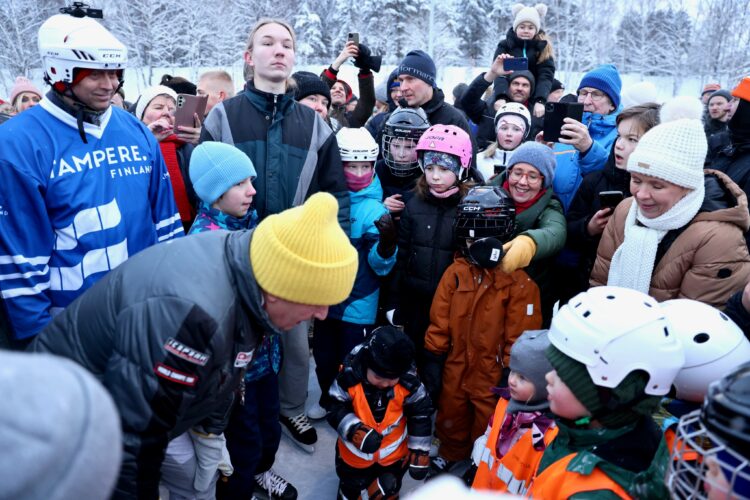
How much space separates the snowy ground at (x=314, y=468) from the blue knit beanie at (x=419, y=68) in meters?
2.87

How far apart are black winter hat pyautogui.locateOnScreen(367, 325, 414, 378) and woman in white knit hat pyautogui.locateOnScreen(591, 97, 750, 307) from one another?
3.79 ft

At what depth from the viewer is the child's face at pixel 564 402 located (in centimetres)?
168

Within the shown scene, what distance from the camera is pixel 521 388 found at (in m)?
2.29

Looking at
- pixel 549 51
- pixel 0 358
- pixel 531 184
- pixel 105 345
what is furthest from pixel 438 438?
pixel 549 51

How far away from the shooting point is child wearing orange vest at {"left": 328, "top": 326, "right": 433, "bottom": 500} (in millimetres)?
2805

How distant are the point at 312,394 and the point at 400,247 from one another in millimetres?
1502

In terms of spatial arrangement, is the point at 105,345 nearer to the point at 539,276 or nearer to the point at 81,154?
the point at 81,154

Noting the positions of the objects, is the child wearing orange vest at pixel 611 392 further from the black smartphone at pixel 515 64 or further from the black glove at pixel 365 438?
the black smartphone at pixel 515 64

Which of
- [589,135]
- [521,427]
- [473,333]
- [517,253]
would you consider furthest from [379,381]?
[589,135]

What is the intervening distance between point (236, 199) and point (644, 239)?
2.10m

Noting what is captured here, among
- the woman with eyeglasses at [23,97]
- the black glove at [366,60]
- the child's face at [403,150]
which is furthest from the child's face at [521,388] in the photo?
the woman with eyeglasses at [23,97]

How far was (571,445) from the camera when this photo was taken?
5.59 feet

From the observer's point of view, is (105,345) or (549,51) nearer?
(105,345)

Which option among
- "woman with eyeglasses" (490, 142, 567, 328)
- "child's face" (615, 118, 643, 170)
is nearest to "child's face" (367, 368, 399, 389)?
"woman with eyeglasses" (490, 142, 567, 328)
